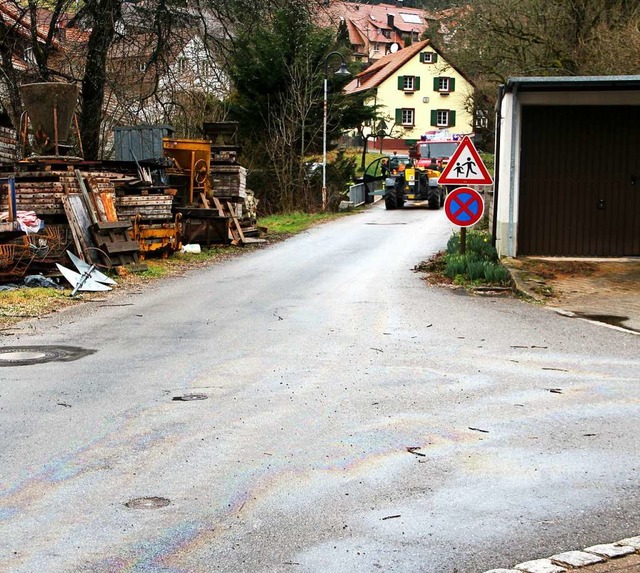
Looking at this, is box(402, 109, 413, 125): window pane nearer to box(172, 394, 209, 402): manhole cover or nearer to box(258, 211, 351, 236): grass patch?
box(258, 211, 351, 236): grass patch

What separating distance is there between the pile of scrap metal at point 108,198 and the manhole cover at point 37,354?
217 inches

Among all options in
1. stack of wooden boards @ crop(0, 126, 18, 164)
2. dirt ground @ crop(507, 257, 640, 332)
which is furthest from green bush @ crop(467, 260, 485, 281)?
stack of wooden boards @ crop(0, 126, 18, 164)

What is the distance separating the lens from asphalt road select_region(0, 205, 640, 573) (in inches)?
172

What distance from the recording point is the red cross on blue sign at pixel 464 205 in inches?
610

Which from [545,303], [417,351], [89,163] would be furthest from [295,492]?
[89,163]

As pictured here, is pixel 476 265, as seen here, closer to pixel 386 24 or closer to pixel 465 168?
pixel 465 168

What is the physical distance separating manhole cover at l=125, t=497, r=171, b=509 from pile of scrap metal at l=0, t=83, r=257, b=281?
1074cm

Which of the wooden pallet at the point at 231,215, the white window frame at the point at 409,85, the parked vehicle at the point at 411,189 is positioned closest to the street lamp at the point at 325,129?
the parked vehicle at the point at 411,189

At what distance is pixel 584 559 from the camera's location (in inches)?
164

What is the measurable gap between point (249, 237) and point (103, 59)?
6.12m

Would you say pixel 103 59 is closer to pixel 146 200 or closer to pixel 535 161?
pixel 146 200

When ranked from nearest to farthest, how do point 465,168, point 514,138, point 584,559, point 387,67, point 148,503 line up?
1. point 584,559
2. point 148,503
3. point 465,168
4. point 514,138
5. point 387,67

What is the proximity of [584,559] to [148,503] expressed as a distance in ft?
7.47

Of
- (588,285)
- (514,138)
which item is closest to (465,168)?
(514,138)
